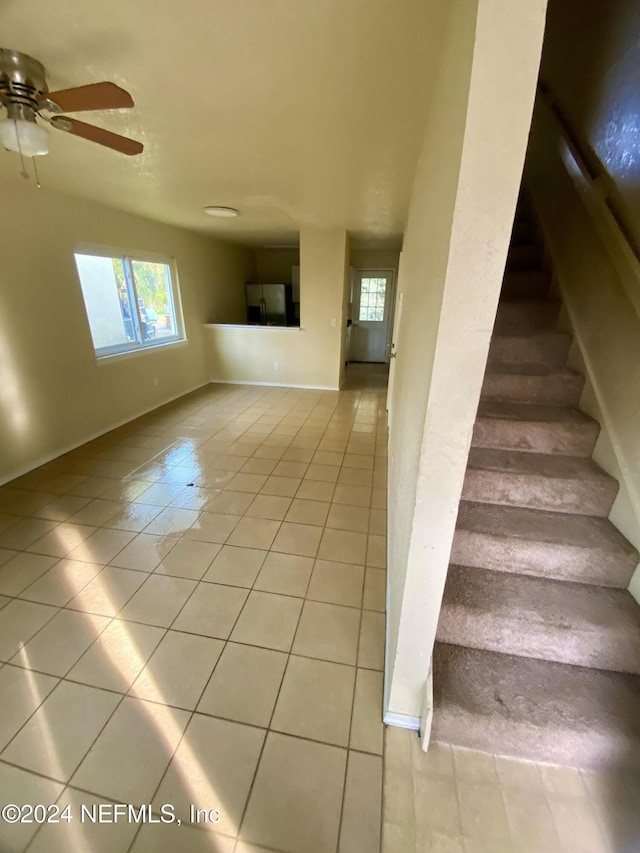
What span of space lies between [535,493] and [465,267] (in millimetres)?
1255

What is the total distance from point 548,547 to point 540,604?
0.73ft

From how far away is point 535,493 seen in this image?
1585mm

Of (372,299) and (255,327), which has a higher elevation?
(372,299)

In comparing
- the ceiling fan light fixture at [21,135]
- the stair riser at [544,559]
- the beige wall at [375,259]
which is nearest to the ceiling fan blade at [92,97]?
the ceiling fan light fixture at [21,135]

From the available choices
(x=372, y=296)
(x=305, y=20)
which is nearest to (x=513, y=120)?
(x=305, y=20)

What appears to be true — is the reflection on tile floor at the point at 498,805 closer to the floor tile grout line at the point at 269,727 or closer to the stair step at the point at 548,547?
the floor tile grout line at the point at 269,727

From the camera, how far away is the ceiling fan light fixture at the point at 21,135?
1.29m

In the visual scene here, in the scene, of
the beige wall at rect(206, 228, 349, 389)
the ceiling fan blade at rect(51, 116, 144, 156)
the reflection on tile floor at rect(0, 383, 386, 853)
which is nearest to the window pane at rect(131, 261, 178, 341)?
the beige wall at rect(206, 228, 349, 389)

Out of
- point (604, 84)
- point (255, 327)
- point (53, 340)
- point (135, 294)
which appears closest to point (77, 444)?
point (53, 340)

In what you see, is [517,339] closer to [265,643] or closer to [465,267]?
[465,267]

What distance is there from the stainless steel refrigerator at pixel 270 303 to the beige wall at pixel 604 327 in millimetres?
4796

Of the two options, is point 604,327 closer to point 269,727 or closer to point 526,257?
point 526,257

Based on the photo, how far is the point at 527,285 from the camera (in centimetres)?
242

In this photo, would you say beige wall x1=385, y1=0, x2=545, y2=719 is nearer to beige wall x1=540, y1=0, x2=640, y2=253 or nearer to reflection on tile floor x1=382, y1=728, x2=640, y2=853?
reflection on tile floor x1=382, y1=728, x2=640, y2=853
